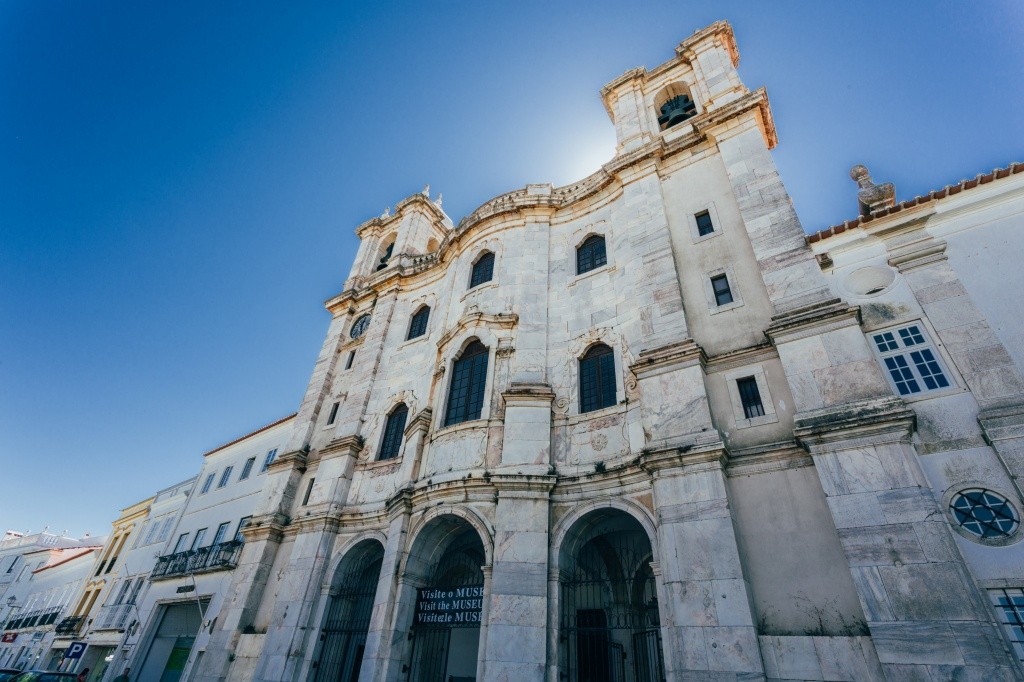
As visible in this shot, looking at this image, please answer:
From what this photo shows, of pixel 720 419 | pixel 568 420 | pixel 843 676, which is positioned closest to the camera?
pixel 843 676

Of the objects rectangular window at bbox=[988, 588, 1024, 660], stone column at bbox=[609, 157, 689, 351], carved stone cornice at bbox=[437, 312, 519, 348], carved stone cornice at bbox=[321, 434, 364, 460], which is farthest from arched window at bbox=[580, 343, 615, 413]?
carved stone cornice at bbox=[321, 434, 364, 460]

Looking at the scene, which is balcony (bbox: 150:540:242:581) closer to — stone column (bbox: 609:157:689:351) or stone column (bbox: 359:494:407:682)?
stone column (bbox: 359:494:407:682)

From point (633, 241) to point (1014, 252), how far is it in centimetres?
847

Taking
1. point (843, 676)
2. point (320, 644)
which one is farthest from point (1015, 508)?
point (320, 644)

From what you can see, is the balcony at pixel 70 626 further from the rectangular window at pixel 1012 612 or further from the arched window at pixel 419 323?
the rectangular window at pixel 1012 612

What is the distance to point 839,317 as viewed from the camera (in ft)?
33.7

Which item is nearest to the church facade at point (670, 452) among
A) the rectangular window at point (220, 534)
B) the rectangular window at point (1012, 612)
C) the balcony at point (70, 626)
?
the rectangular window at point (1012, 612)

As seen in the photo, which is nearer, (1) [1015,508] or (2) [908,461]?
(1) [1015,508]

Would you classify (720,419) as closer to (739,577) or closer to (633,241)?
(739,577)

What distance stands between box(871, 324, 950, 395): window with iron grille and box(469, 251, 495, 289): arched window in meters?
12.0

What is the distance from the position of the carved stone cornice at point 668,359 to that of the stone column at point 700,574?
221 centimetres

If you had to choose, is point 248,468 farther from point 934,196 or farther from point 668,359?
point 934,196

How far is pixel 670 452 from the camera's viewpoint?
1027 centimetres

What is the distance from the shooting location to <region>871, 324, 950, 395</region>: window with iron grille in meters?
9.40
